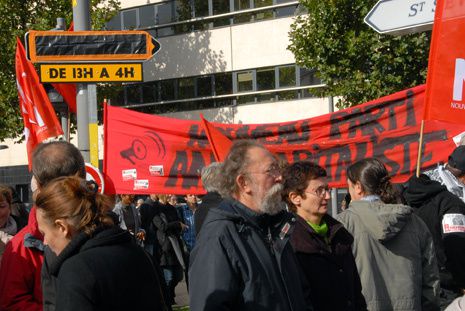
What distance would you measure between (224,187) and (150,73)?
22840 millimetres

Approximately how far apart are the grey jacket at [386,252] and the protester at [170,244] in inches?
282

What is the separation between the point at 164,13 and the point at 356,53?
10895 millimetres

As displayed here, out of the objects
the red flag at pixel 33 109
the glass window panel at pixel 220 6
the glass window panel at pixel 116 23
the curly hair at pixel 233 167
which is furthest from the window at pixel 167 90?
the curly hair at pixel 233 167

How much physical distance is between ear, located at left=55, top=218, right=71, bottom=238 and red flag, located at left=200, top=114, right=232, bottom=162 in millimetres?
4476

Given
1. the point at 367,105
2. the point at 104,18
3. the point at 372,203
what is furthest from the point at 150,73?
the point at 372,203

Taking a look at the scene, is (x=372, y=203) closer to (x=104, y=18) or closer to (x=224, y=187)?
(x=224, y=187)

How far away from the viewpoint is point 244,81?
81.0 feet

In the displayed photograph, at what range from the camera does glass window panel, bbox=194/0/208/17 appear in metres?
25.2

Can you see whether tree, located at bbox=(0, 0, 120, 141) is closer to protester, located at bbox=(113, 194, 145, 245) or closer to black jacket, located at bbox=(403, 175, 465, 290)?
protester, located at bbox=(113, 194, 145, 245)

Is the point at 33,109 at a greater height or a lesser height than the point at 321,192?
greater

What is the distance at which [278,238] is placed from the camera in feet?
11.9

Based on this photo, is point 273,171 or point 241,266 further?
point 273,171

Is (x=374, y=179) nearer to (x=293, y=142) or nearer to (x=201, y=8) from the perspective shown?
(x=293, y=142)

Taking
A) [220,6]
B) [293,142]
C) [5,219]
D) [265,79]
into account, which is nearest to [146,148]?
[293,142]
